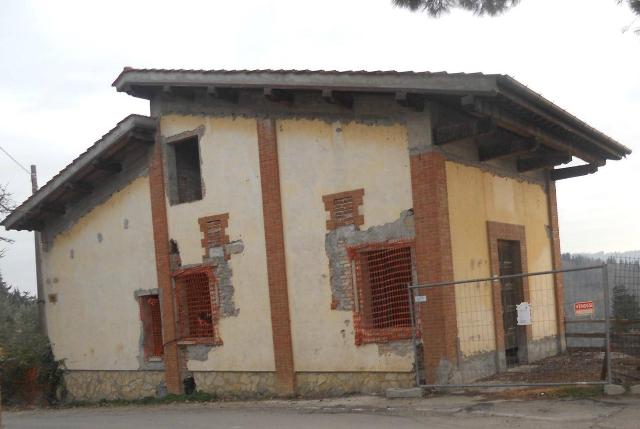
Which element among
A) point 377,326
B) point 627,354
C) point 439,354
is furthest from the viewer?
point 377,326

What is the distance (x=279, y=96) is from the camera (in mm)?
13750

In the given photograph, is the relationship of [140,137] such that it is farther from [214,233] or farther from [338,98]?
[338,98]

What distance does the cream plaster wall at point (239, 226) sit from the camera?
1449cm

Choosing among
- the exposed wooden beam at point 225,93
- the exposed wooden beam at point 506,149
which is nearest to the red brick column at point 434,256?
the exposed wooden beam at point 506,149

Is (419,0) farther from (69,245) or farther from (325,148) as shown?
(69,245)

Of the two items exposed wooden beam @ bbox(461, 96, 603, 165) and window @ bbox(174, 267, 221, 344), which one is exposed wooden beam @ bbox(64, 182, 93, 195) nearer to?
window @ bbox(174, 267, 221, 344)

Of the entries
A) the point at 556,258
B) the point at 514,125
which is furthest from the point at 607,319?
the point at 556,258

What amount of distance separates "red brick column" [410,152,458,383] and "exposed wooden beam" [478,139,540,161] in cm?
150

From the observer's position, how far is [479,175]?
1355cm

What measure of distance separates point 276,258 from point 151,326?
15.0 feet

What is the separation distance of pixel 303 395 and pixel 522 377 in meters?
3.91

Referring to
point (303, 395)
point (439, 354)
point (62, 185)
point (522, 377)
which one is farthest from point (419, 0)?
point (62, 185)

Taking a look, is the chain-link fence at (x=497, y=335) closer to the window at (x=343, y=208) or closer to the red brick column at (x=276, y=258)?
the window at (x=343, y=208)

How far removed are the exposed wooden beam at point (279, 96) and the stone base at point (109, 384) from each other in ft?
21.8
